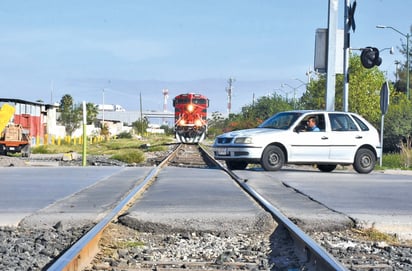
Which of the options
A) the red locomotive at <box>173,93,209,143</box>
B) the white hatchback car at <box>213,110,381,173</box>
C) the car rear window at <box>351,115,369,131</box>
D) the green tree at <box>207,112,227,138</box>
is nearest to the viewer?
the white hatchback car at <box>213,110,381,173</box>

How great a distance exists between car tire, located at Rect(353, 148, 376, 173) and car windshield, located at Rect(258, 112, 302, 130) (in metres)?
1.82

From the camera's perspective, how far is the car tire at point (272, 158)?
18266mm

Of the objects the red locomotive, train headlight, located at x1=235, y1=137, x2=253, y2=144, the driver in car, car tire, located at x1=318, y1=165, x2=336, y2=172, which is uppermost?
the red locomotive

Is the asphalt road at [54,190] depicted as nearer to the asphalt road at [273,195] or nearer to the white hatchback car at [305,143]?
the asphalt road at [273,195]

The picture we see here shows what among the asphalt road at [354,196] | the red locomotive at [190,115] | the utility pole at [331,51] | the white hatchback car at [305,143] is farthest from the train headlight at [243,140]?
the red locomotive at [190,115]

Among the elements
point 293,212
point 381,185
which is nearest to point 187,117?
point 381,185

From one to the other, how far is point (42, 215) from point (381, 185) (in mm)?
8153

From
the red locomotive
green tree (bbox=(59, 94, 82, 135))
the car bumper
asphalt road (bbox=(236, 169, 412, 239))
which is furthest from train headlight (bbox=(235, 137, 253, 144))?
green tree (bbox=(59, 94, 82, 135))

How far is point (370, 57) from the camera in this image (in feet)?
75.5

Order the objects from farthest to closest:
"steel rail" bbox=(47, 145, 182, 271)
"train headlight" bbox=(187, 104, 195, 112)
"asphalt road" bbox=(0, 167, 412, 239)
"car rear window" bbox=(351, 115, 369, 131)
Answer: "train headlight" bbox=(187, 104, 195, 112) < "car rear window" bbox=(351, 115, 369, 131) < "asphalt road" bbox=(0, 167, 412, 239) < "steel rail" bbox=(47, 145, 182, 271)

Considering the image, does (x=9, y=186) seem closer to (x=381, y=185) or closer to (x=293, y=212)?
(x=293, y=212)

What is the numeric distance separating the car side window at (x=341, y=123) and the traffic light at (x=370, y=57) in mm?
4510

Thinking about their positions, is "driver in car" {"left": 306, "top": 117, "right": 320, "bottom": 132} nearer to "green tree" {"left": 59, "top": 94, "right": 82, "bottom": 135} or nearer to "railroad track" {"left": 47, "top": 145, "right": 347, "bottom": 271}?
"railroad track" {"left": 47, "top": 145, "right": 347, "bottom": 271}

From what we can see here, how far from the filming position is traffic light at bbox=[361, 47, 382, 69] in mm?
22891
